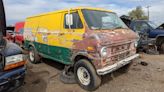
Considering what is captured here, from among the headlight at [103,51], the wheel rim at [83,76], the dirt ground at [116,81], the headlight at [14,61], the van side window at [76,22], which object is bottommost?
the dirt ground at [116,81]

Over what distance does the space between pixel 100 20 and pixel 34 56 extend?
4024mm

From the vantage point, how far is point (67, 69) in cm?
608

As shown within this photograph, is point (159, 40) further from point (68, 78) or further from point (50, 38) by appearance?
point (68, 78)

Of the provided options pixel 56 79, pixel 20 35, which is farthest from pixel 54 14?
pixel 20 35

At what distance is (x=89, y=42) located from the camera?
4.80 meters

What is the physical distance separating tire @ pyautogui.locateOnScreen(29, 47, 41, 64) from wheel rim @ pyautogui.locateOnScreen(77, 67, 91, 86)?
3415mm

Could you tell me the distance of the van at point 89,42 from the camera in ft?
15.4

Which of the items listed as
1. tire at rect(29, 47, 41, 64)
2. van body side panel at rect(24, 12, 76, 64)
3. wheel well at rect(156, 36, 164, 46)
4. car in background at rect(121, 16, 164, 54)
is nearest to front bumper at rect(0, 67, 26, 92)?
van body side panel at rect(24, 12, 76, 64)

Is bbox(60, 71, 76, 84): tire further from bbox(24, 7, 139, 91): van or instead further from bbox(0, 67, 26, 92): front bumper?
bbox(0, 67, 26, 92): front bumper

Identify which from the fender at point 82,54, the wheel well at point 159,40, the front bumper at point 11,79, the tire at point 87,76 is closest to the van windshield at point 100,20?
the fender at point 82,54

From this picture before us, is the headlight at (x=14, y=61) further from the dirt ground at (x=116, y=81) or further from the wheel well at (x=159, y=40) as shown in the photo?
the wheel well at (x=159, y=40)

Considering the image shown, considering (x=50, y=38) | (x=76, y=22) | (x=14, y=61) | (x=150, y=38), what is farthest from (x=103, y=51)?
(x=150, y=38)

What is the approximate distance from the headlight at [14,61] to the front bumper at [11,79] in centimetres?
9

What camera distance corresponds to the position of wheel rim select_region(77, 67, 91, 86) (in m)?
5.16
